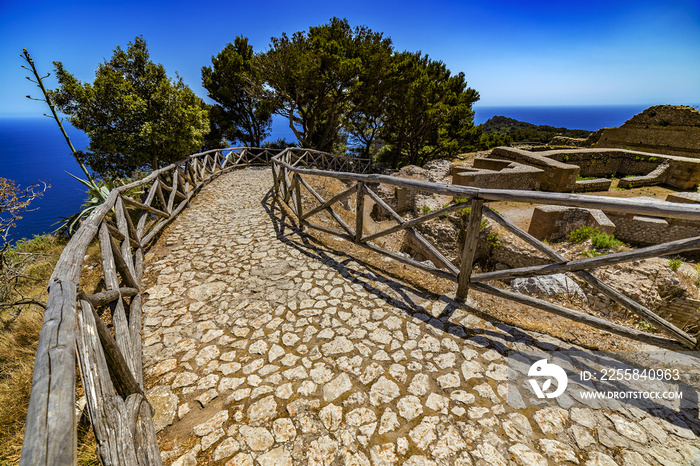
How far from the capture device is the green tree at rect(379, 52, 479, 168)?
19375mm

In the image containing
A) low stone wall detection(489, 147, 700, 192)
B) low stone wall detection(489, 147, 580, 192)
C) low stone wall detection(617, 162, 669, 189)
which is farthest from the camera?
low stone wall detection(617, 162, 669, 189)

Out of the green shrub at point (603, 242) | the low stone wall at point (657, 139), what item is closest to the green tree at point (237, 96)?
the green shrub at point (603, 242)

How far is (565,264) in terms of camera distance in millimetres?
2986

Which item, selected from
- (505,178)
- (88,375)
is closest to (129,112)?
(88,375)

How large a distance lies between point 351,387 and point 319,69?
58.0 ft

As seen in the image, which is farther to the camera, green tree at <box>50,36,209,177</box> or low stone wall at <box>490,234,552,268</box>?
green tree at <box>50,36,209,177</box>

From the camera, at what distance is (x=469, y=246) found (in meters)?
3.43

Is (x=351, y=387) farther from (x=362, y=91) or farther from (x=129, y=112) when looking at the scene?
(x=362, y=91)

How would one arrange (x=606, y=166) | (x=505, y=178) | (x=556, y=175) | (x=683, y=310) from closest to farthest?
(x=683, y=310) → (x=505, y=178) → (x=556, y=175) → (x=606, y=166)

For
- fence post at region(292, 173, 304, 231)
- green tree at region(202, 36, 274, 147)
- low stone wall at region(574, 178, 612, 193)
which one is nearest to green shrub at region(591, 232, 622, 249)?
low stone wall at region(574, 178, 612, 193)

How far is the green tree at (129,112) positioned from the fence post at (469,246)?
565 inches

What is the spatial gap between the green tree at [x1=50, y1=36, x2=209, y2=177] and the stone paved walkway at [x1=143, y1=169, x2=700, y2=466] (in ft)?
38.3

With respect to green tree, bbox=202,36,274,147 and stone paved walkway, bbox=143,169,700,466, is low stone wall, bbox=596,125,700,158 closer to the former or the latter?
stone paved walkway, bbox=143,169,700,466

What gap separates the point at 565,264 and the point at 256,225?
18.8 ft
